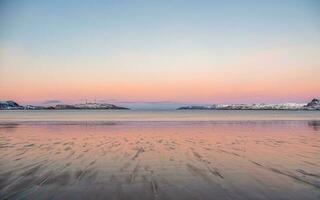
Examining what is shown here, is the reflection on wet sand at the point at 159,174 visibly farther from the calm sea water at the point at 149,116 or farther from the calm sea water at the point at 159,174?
the calm sea water at the point at 149,116

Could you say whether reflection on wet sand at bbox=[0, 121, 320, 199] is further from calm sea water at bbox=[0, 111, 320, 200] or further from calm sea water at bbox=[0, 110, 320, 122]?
calm sea water at bbox=[0, 110, 320, 122]

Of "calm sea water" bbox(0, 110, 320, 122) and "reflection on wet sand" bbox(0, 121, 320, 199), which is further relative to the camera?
"calm sea water" bbox(0, 110, 320, 122)

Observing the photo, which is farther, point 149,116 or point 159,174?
point 149,116

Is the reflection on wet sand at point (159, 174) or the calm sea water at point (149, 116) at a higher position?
the calm sea water at point (149, 116)

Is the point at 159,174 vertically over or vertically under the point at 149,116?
under

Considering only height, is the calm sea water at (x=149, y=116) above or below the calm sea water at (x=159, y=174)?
above

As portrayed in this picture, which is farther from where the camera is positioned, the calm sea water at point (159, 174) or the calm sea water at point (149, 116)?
the calm sea water at point (149, 116)

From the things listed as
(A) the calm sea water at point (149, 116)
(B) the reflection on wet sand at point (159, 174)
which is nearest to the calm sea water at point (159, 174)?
(B) the reflection on wet sand at point (159, 174)

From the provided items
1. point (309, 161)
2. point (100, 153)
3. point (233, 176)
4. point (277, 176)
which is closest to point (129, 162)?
point (100, 153)

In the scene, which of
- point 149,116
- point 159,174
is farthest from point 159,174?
point 149,116

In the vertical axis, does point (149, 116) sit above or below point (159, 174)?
above

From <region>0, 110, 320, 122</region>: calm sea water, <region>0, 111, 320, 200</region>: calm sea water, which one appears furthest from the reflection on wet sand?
<region>0, 110, 320, 122</region>: calm sea water

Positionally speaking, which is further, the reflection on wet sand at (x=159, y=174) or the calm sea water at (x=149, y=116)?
the calm sea water at (x=149, y=116)

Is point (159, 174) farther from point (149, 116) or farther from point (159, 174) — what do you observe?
point (149, 116)
